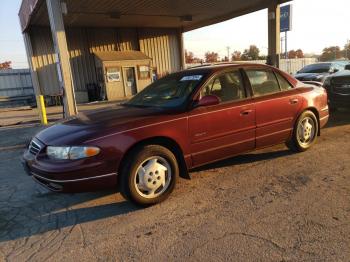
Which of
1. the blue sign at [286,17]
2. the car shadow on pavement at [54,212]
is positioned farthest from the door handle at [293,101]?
the blue sign at [286,17]

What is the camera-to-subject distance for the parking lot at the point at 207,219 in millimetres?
2859

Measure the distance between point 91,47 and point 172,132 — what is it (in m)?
18.4

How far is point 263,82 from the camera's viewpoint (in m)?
5.00

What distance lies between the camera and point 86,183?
3477 mm

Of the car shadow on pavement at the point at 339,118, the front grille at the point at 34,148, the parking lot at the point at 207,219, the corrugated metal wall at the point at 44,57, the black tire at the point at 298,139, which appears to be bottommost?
the car shadow on pavement at the point at 339,118

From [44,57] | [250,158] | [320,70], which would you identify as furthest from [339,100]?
[44,57]

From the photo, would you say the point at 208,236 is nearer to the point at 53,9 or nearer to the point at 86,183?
the point at 86,183

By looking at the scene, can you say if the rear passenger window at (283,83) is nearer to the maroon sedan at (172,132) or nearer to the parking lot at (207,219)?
the maroon sedan at (172,132)

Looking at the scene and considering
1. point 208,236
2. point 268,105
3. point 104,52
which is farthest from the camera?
point 104,52

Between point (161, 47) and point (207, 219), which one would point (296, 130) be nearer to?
point (207, 219)

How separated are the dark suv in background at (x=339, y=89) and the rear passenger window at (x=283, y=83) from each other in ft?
12.4

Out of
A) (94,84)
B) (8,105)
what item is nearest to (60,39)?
(94,84)

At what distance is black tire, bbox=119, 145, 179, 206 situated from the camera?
3600 mm

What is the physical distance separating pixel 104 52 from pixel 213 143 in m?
18.1
